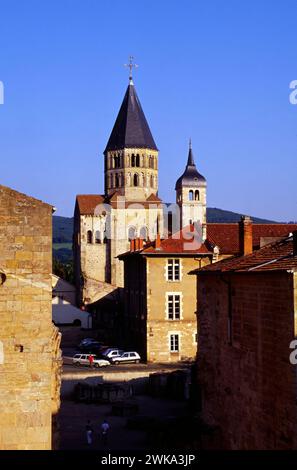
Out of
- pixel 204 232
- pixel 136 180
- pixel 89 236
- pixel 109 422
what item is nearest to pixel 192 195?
pixel 136 180

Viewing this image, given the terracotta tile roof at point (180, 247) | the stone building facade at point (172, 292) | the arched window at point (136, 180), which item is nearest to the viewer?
the terracotta tile roof at point (180, 247)

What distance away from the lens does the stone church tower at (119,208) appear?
75500 millimetres

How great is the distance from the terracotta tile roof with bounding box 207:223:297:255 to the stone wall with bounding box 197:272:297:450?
54.9 feet

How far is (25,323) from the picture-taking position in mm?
11516

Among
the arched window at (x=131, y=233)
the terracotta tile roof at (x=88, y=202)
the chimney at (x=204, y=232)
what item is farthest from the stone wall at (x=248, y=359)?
the terracotta tile roof at (x=88, y=202)

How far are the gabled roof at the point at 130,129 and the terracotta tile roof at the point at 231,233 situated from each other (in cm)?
4254

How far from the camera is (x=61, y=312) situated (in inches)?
2398

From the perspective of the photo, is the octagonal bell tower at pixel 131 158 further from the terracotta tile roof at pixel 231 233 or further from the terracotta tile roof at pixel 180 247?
the terracotta tile roof at pixel 180 247

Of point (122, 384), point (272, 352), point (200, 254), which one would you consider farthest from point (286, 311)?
point (200, 254)

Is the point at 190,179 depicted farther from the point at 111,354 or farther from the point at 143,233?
the point at 111,354

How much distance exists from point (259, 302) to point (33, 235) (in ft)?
25.9
